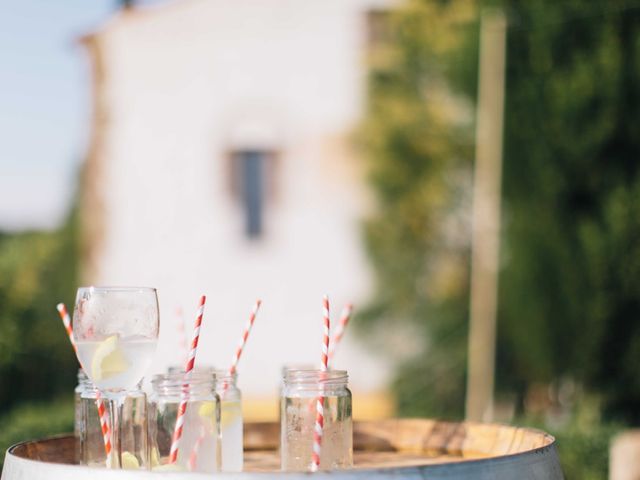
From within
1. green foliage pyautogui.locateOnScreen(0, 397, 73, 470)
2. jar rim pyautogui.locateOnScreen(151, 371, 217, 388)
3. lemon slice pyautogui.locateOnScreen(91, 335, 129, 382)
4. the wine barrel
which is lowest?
green foliage pyautogui.locateOnScreen(0, 397, 73, 470)

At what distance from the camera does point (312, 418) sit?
2.06 metres

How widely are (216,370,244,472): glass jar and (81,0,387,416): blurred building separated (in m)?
12.3

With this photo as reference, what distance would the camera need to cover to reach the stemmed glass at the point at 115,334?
75.5 inches

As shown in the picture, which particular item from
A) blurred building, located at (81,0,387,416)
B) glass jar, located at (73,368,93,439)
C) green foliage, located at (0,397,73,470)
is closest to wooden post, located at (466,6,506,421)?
green foliage, located at (0,397,73,470)

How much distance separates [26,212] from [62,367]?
7.17m

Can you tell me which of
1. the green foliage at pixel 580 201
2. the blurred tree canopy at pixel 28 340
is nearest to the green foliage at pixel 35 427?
the blurred tree canopy at pixel 28 340

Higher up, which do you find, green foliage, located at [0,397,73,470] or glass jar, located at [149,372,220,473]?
glass jar, located at [149,372,220,473]

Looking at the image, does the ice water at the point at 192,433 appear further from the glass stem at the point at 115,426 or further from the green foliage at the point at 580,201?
the green foliage at the point at 580,201

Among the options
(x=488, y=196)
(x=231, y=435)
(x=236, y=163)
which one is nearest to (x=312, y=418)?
(x=231, y=435)

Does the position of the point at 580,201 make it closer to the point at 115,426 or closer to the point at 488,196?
the point at 488,196

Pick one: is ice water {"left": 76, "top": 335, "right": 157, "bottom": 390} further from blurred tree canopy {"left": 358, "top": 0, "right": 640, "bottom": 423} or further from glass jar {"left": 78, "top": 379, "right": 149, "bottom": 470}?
blurred tree canopy {"left": 358, "top": 0, "right": 640, "bottom": 423}

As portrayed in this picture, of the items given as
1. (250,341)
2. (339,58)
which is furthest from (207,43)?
(250,341)

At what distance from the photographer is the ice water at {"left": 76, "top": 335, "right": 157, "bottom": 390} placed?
191 cm

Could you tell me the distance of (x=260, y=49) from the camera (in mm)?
15297
